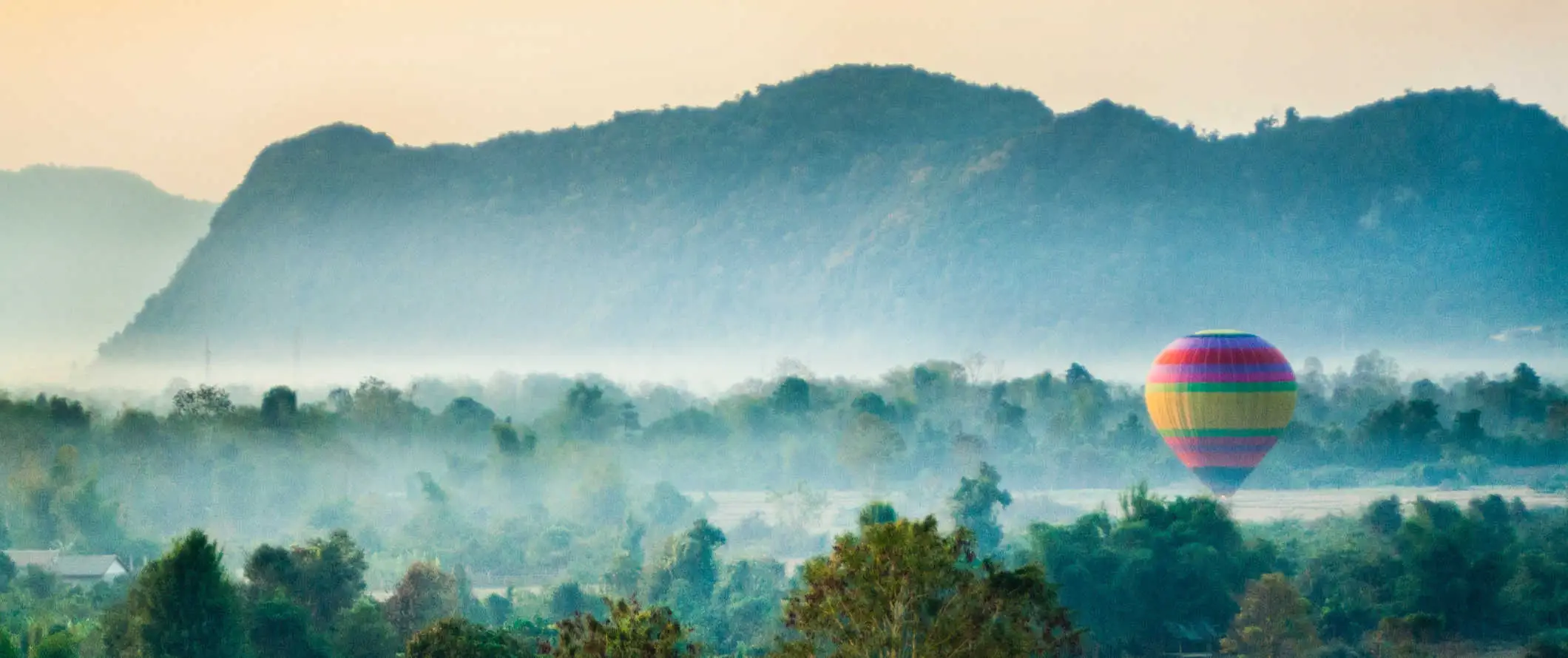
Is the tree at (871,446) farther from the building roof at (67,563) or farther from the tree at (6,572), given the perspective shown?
the tree at (6,572)

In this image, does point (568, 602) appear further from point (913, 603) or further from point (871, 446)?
point (871, 446)

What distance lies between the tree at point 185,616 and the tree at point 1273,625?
2825cm

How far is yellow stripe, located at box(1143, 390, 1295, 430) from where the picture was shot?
99438 mm

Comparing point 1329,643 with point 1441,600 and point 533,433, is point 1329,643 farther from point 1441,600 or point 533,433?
point 533,433

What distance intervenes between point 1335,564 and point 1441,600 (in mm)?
6483

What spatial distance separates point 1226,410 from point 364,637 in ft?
176

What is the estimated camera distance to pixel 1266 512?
4441 inches

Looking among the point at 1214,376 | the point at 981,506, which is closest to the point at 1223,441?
the point at 1214,376

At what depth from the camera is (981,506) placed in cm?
9744

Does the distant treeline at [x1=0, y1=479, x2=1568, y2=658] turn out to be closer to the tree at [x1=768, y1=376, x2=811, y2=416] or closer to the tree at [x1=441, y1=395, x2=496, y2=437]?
the tree at [x1=441, y1=395, x2=496, y2=437]

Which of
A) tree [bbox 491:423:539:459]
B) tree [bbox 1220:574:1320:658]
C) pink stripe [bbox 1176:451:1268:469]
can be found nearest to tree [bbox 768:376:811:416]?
tree [bbox 491:423:539:459]

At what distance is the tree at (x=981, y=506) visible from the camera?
94.8 meters

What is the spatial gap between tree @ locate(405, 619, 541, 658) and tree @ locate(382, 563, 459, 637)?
16.4 m

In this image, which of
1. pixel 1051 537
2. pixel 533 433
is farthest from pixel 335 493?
pixel 1051 537
